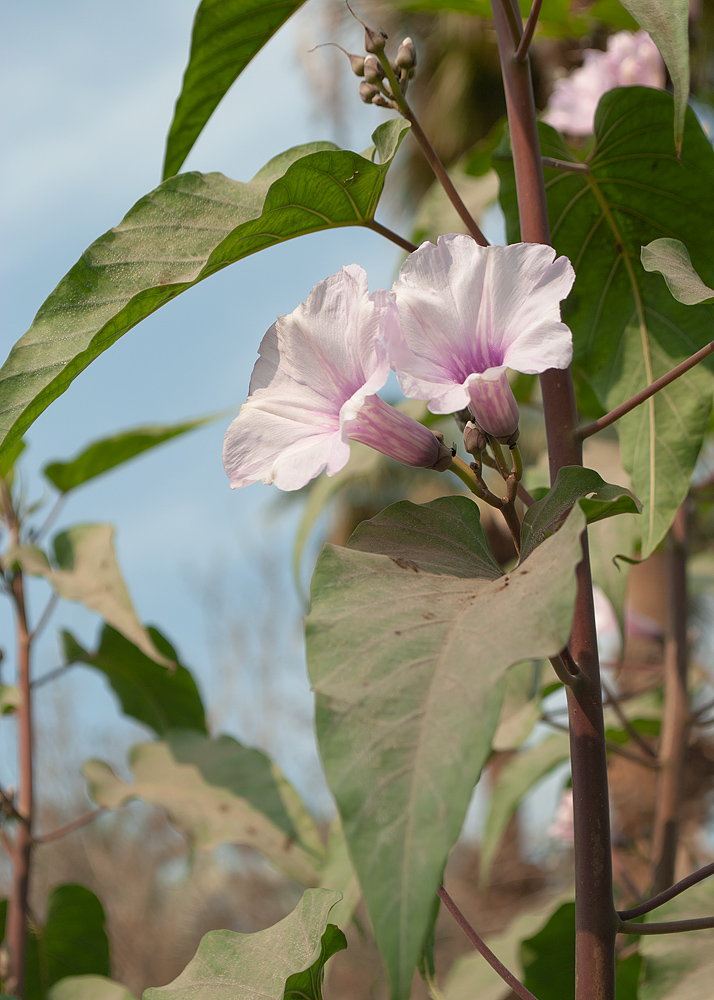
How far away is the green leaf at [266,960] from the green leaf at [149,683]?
44cm

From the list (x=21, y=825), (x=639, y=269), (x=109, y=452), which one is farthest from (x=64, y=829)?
(x=639, y=269)

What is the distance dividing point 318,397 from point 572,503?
134mm

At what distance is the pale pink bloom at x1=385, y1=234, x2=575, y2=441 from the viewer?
0.36 m

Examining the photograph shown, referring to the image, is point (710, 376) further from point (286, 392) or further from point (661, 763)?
point (661, 763)

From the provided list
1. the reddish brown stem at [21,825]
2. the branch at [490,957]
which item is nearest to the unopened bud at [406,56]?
the branch at [490,957]

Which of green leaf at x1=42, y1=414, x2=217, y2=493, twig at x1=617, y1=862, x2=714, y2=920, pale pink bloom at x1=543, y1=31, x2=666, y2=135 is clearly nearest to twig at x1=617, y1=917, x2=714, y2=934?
twig at x1=617, y1=862, x2=714, y2=920

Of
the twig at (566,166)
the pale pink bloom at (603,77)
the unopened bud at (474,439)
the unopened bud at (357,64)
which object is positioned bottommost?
the unopened bud at (474,439)

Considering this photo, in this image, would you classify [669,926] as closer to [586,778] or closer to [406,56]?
[586,778]

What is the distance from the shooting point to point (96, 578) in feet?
2.69

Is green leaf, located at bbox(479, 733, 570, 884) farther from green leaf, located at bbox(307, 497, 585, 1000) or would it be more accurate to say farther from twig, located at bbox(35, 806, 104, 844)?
green leaf, located at bbox(307, 497, 585, 1000)

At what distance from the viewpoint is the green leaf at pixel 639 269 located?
53 centimetres

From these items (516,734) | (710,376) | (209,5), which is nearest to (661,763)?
(516,734)

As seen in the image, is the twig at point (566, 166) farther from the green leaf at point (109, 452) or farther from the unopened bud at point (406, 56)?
the green leaf at point (109, 452)

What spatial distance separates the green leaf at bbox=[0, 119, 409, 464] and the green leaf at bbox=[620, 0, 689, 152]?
0.12 meters
